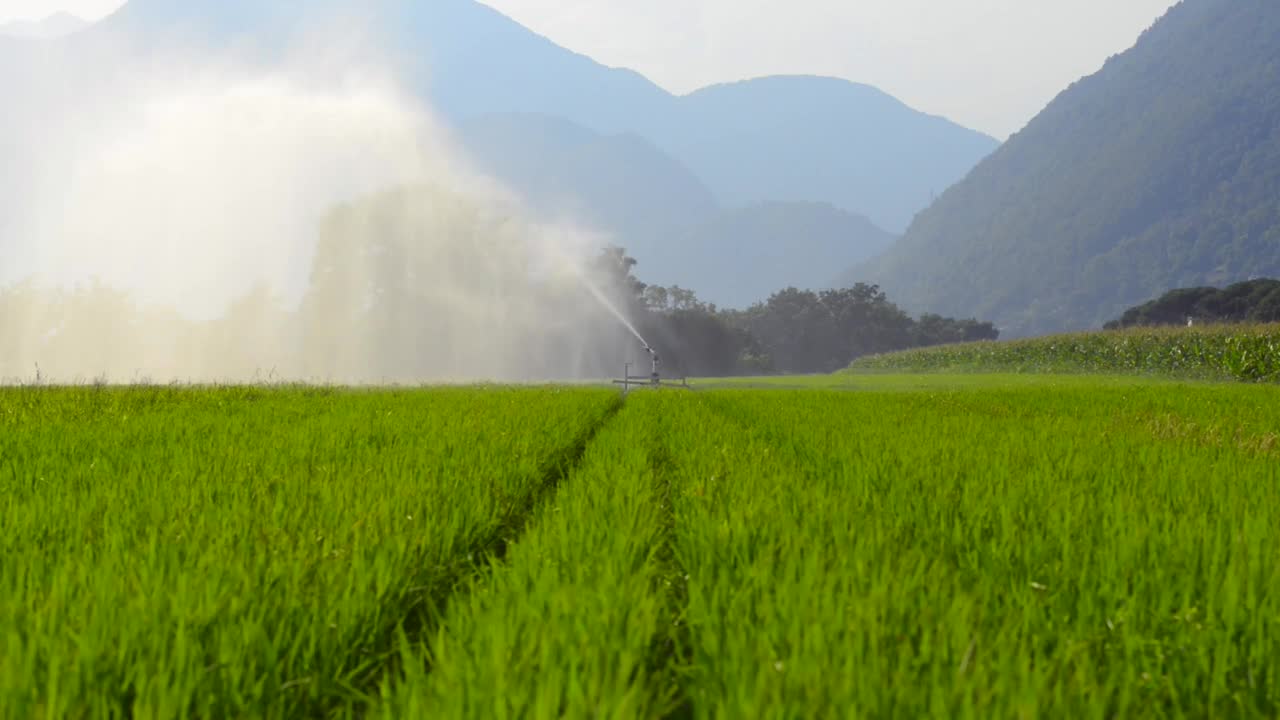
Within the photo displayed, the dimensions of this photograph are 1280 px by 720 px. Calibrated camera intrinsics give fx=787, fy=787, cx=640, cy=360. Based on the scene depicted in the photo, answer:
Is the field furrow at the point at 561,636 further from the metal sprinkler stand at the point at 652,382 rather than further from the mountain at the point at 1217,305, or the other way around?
the mountain at the point at 1217,305

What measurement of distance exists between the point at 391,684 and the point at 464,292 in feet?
184

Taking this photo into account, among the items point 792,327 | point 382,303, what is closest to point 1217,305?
point 792,327

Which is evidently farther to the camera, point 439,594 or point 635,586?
point 439,594

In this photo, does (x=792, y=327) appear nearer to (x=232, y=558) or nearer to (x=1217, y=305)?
(x=1217, y=305)

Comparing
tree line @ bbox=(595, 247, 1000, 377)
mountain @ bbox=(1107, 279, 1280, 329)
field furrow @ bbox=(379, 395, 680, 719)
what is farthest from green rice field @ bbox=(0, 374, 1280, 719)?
mountain @ bbox=(1107, 279, 1280, 329)

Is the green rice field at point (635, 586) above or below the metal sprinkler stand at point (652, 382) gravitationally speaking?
below

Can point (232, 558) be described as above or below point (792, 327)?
below

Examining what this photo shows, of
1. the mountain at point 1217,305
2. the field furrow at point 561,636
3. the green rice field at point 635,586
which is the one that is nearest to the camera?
the field furrow at point 561,636

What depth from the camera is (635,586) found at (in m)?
2.13

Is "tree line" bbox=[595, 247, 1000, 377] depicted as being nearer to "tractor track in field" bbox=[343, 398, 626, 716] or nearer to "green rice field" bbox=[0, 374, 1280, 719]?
"green rice field" bbox=[0, 374, 1280, 719]

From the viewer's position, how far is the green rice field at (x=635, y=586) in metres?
1.51

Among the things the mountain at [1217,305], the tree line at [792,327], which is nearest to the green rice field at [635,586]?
the tree line at [792,327]

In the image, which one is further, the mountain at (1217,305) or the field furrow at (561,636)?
the mountain at (1217,305)

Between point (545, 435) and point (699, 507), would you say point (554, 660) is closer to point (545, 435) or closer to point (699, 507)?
point (699, 507)
